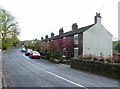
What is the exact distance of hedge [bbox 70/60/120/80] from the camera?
20547 mm

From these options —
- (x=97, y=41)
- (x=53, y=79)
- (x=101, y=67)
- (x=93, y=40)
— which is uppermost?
(x=93, y=40)

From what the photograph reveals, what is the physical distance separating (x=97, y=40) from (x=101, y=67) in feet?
98.4

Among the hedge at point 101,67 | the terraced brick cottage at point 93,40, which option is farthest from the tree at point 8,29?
the hedge at point 101,67

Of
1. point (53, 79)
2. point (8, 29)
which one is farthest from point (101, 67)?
point (8, 29)

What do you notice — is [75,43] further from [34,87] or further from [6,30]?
[34,87]

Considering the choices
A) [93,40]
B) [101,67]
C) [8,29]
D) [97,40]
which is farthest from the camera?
[8,29]

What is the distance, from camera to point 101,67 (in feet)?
75.9

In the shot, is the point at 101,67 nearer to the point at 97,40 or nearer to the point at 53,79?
the point at 53,79

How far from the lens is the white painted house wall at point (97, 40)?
51625mm

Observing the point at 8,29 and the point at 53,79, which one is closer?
the point at 53,79

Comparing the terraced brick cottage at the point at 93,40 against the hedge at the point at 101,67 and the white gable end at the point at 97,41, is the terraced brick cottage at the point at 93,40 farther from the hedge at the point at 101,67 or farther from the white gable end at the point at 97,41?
the hedge at the point at 101,67

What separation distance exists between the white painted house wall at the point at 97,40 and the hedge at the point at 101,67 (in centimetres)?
2196

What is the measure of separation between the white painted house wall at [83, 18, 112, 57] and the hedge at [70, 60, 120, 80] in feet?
72.0

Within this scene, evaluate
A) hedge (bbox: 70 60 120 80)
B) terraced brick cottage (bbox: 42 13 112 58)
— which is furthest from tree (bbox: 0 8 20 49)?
hedge (bbox: 70 60 120 80)
